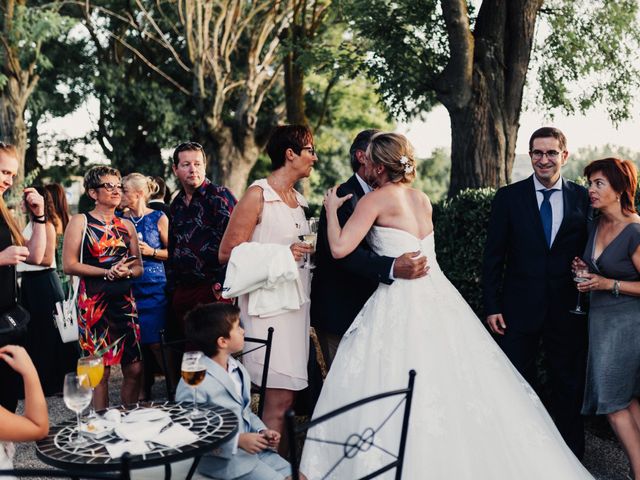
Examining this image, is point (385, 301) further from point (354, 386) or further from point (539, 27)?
point (539, 27)

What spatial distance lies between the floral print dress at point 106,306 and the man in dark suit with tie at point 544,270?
2.40 metres

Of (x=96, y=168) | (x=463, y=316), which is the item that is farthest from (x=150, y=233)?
(x=463, y=316)

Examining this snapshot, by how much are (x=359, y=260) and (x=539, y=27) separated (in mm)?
9559

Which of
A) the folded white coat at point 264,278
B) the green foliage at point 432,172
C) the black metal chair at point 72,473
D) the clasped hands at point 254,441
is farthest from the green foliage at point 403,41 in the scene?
the green foliage at point 432,172

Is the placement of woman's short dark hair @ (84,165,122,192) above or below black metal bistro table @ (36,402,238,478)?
above

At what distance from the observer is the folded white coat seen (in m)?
3.78

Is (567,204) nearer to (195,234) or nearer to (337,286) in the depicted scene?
(337,286)

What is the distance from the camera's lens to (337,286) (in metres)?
4.04

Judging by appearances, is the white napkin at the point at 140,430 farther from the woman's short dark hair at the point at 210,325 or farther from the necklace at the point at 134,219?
the necklace at the point at 134,219

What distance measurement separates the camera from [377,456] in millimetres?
3287

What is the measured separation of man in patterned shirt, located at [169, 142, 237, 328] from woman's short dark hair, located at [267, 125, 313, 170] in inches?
45.4

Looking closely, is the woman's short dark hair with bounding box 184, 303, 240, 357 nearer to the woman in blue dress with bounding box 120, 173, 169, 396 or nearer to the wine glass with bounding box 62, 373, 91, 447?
the wine glass with bounding box 62, 373, 91, 447

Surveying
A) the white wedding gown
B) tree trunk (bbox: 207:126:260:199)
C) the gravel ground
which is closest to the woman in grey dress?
the gravel ground

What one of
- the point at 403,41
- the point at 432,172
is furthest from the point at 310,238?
the point at 432,172
